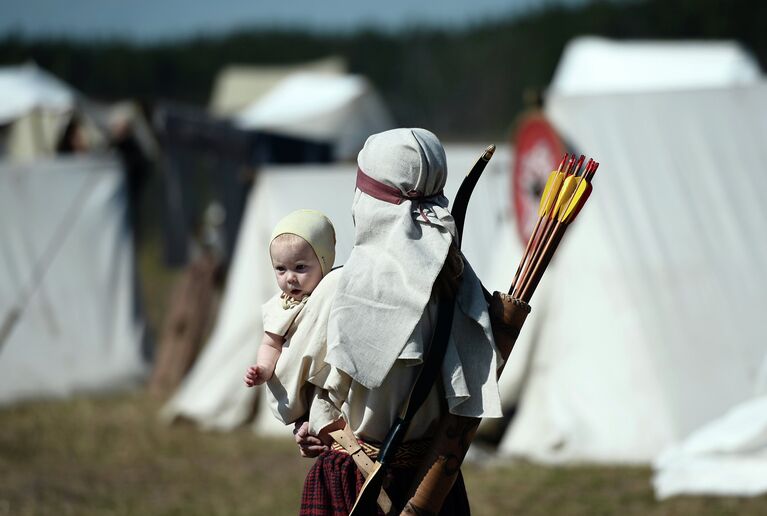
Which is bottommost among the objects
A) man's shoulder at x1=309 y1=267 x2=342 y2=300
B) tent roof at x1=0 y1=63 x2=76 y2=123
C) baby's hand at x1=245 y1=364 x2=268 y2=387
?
baby's hand at x1=245 y1=364 x2=268 y2=387

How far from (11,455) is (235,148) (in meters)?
3.38

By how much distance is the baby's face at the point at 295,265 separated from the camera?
93.7 inches

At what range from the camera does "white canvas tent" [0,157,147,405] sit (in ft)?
26.7

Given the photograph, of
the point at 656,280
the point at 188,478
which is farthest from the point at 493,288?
the point at 188,478

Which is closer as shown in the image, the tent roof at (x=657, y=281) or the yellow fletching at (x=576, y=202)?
the yellow fletching at (x=576, y=202)

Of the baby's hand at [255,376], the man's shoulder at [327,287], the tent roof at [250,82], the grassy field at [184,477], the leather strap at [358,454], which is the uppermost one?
the tent roof at [250,82]

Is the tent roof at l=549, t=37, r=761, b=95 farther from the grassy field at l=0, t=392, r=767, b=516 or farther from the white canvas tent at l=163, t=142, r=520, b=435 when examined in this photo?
the grassy field at l=0, t=392, r=767, b=516

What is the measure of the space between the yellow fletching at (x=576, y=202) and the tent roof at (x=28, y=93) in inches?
363

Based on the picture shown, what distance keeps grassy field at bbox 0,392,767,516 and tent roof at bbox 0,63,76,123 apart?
4881mm

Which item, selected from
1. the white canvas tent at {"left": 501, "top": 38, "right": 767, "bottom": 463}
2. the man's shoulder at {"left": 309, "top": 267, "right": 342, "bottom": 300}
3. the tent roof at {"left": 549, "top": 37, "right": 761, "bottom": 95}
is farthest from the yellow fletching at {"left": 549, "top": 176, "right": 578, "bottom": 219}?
the tent roof at {"left": 549, "top": 37, "right": 761, "bottom": 95}

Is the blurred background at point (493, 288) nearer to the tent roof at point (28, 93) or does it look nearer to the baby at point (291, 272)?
the tent roof at point (28, 93)

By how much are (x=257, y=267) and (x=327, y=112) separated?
234 inches

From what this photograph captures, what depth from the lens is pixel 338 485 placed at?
2.45 meters

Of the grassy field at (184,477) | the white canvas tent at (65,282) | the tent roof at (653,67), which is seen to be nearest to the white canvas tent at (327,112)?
the tent roof at (653,67)
